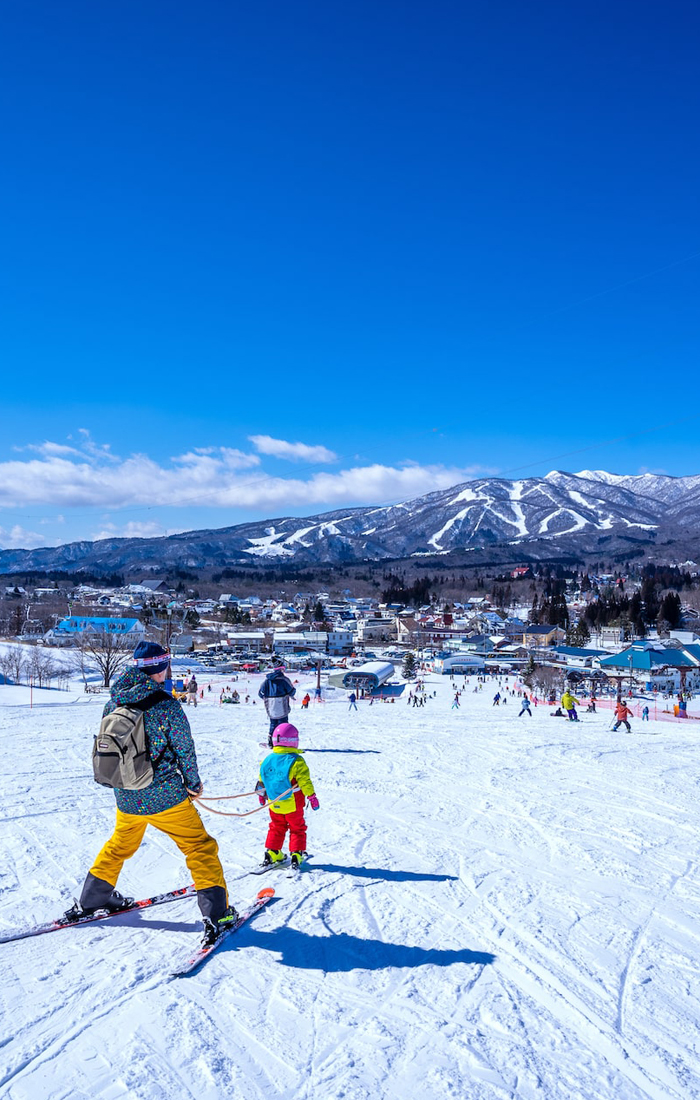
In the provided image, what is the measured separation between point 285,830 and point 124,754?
209 centimetres

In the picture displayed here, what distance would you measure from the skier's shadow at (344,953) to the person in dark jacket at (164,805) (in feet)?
0.94

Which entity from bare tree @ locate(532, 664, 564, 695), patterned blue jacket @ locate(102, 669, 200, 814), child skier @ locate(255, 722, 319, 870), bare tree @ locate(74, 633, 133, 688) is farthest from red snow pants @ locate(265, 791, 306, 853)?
bare tree @ locate(532, 664, 564, 695)

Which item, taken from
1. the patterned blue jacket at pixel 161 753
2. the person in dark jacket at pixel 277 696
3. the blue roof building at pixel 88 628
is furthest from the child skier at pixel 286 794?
the blue roof building at pixel 88 628

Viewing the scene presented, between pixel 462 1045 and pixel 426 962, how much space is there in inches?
30.1

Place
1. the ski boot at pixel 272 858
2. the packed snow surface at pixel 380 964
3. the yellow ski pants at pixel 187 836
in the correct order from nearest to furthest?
the packed snow surface at pixel 380 964, the yellow ski pants at pixel 187 836, the ski boot at pixel 272 858

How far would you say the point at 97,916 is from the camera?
13.0 feet

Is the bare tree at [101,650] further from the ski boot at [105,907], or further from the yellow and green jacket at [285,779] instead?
the ski boot at [105,907]

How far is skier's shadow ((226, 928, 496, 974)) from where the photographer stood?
11.5 feet

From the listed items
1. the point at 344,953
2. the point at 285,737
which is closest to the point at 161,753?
the point at 344,953

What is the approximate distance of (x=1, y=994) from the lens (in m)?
3.06

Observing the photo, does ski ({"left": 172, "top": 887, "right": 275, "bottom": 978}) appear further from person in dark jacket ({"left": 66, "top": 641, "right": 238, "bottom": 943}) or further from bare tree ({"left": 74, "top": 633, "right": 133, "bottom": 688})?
bare tree ({"left": 74, "top": 633, "right": 133, "bottom": 688})

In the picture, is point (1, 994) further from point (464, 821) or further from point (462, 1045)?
point (464, 821)

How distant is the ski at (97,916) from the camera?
367cm

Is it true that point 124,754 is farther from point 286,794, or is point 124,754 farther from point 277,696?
point 277,696
